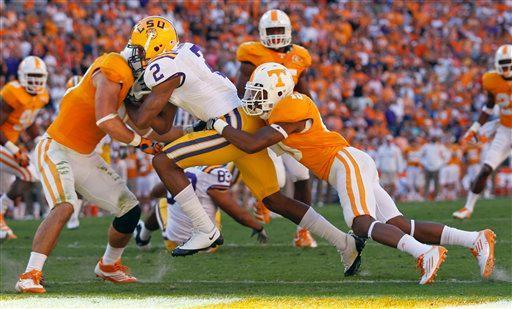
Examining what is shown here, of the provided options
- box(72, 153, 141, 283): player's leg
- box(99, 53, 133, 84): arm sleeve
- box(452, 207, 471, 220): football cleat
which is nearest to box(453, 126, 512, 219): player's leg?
box(452, 207, 471, 220): football cleat

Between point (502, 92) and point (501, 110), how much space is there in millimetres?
199

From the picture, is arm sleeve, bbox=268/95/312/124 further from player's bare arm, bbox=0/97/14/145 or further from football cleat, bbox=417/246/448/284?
player's bare arm, bbox=0/97/14/145

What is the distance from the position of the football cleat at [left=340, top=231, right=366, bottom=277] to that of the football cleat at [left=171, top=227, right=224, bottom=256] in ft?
3.02

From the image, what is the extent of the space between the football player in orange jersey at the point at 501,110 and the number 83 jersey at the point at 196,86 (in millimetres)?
4696

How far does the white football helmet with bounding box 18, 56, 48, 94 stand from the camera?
10906 millimetres

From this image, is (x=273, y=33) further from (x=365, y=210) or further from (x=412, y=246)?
(x=412, y=246)

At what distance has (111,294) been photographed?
258 inches

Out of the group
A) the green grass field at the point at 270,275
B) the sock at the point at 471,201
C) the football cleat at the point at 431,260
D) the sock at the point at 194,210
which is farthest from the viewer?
the sock at the point at 471,201

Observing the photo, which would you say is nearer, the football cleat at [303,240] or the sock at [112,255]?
the sock at [112,255]

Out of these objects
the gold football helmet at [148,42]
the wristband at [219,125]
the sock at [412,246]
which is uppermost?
the gold football helmet at [148,42]

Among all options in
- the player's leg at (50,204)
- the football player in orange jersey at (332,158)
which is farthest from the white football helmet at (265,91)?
the player's leg at (50,204)

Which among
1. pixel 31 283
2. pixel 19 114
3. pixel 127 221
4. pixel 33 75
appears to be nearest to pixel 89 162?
pixel 127 221

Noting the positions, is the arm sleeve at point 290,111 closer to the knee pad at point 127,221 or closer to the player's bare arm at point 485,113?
the knee pad at point 127,221

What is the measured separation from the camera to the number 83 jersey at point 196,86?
6.93m
